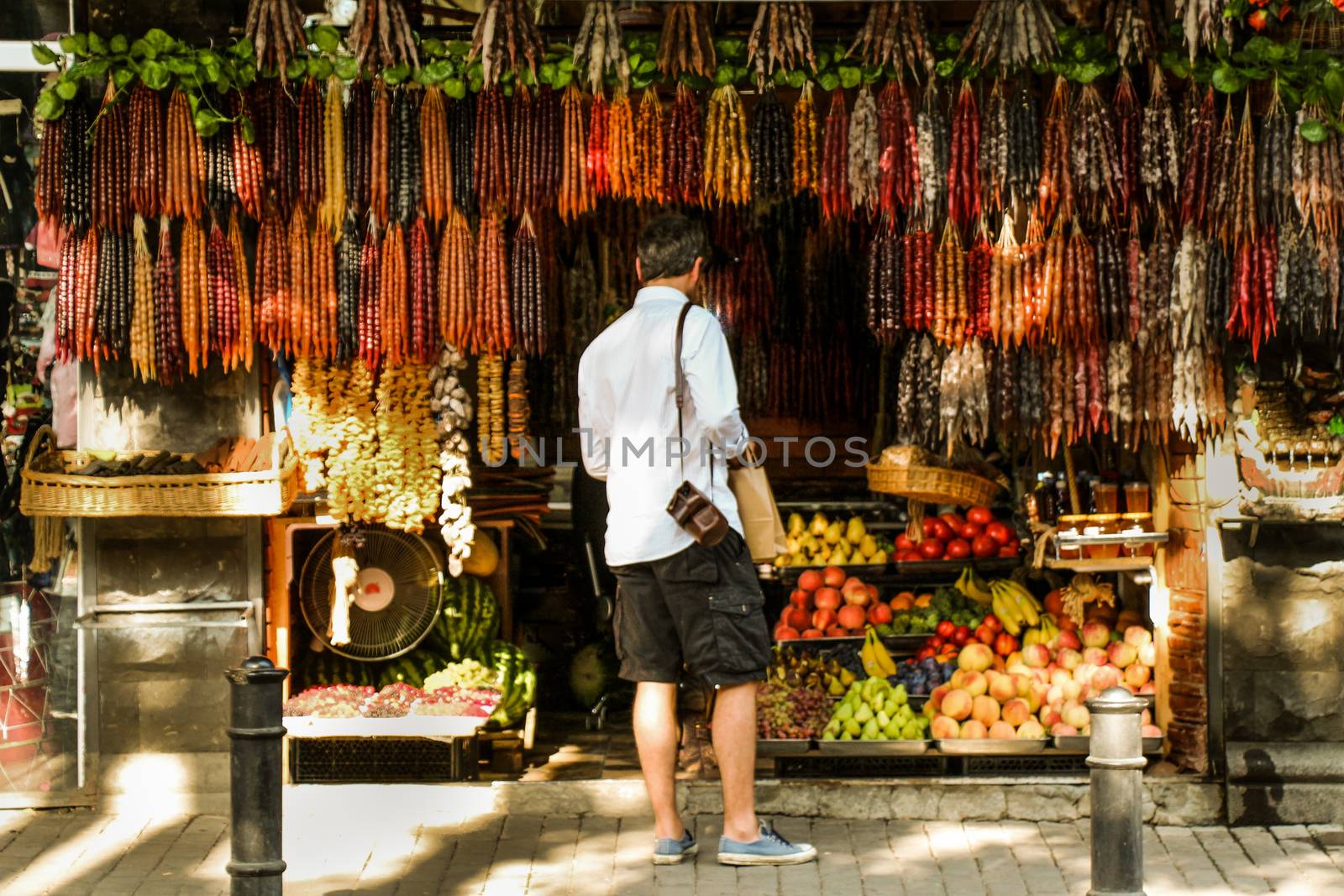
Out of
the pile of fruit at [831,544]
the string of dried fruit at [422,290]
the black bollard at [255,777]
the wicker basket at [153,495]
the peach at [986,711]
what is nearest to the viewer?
the black bollard at [255,777]

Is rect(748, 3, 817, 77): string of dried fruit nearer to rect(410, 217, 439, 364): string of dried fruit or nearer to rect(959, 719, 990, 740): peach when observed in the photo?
rect(410, 217, 439, 364): string of dried fruit

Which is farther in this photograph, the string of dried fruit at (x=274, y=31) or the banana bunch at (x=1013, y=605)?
the banana bunch at (x=1013, y=605)

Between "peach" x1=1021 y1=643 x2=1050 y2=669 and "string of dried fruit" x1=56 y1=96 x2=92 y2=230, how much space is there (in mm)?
4680

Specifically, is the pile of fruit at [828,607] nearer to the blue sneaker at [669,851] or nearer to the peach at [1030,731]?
the peach at [1030,731]

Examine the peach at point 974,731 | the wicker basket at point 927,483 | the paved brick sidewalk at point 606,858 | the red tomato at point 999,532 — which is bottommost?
the paved brick sidewalk at point 606,858

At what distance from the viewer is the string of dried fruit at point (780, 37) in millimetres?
6871

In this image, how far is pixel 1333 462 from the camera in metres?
7.05

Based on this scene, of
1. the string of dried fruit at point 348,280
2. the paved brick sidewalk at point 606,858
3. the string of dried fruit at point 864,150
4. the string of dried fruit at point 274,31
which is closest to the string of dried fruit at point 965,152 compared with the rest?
the string of dried fruit at point 864,150

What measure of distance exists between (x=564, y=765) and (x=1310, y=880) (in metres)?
3.34

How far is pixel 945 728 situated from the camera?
752 cm

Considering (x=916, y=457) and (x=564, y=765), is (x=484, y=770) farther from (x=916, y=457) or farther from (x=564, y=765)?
(x=916, y=457)

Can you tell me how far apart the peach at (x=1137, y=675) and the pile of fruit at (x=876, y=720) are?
38.4 inches

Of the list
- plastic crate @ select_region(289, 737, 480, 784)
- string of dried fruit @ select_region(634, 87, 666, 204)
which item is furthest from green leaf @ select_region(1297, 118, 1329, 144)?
plastic crate @ select_region(289, 737, 480, 784)

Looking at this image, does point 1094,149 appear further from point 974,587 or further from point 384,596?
point 384,596
